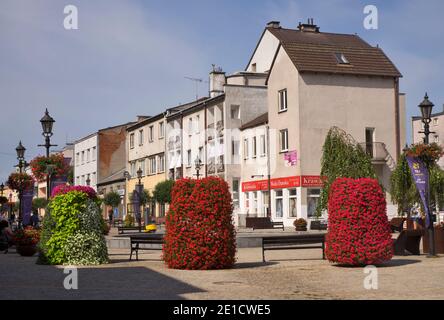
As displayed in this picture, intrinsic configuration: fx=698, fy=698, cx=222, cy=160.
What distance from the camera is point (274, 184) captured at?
151ft

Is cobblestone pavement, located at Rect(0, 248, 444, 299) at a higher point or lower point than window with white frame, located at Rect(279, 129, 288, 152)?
lower

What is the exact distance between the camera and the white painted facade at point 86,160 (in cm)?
7707

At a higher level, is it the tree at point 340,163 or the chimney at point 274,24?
the chimney at point 274,24

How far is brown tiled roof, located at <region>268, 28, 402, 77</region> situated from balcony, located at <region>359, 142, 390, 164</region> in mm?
4636

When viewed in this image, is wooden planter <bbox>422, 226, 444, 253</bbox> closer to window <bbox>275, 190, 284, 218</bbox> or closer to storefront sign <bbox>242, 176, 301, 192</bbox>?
storefront sign <bbox>242, 176, 301, 192</bbox>

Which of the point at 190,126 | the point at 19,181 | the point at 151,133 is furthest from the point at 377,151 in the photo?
the point at 151,133

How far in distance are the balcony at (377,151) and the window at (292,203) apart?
18.2 feet

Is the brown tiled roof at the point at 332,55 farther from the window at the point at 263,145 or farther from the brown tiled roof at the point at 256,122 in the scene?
the window at the point at 263,145

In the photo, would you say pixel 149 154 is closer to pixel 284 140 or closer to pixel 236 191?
pixel 236 191

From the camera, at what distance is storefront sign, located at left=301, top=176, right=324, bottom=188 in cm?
4288

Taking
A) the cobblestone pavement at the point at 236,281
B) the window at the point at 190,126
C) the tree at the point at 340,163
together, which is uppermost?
the window at the point at 190,126

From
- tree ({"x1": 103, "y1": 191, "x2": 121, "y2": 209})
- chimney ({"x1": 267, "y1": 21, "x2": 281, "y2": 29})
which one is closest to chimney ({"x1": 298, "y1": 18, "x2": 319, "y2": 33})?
chimney ({"x1": 267, "y1": 21, "x2": 281, "y2": 29})

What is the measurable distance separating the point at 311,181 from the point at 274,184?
358cm

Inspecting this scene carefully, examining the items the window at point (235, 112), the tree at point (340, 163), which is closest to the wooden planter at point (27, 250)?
the tree at point (340, 163)
